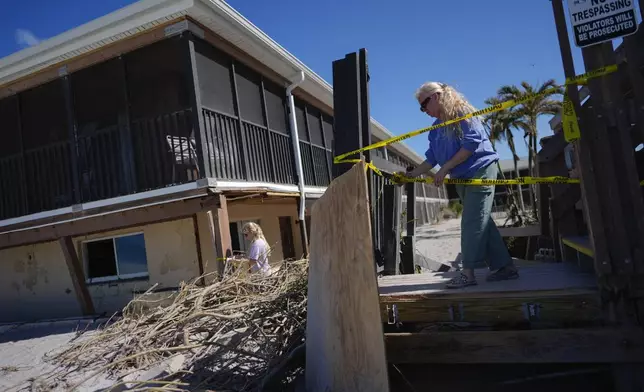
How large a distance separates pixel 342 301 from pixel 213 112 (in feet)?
19.6

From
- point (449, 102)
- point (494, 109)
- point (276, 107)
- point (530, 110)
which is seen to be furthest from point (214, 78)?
point (530, 110)

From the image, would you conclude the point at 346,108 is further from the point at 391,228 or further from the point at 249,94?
the point at 249,94

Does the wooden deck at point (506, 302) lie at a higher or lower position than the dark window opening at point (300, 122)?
lower

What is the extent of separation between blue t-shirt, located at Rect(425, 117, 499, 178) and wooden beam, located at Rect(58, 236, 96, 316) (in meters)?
7.79

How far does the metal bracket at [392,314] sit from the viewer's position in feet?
9.39

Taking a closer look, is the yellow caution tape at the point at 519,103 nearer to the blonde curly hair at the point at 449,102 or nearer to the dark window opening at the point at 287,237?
the blonde curly hair at the point at 449,102

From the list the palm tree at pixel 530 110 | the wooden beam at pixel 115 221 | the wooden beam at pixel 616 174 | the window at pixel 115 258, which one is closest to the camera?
the wooden beam at pixel 616 174

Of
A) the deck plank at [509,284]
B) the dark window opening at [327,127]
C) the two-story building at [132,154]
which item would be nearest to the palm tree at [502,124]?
the dark window opening at [327,127]

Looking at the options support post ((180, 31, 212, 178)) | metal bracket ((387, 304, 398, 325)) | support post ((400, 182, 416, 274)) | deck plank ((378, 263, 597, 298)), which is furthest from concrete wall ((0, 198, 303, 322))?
metal bracket ((387, 304, 398, 325))

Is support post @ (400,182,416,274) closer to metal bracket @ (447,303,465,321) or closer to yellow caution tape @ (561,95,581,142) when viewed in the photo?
metal bracket @ (447,303,465,321)

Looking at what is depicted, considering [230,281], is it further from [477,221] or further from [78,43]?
[78,43]

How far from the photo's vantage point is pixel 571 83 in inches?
92.4

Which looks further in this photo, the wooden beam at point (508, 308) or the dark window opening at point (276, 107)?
the dark window opening at point (276, 107)

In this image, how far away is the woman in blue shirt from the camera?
294 centimetres
